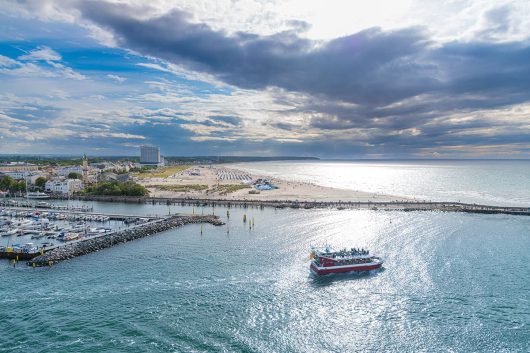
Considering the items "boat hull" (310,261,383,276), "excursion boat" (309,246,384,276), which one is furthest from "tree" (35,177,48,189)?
"boat hull" (310,261,383,276)

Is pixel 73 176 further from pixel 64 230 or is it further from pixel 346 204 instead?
pixel 346 204

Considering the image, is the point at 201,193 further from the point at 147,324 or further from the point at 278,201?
the point at 147,324

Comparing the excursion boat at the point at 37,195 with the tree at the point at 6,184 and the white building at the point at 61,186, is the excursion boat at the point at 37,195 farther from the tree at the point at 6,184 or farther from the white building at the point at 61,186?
the tree at the point at 6,184

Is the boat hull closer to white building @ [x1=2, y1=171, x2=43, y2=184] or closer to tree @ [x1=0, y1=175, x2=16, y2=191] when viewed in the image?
tree @ [x1=0, y1=175, x2=16, y2=191]

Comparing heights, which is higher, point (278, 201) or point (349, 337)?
point (278, 201)

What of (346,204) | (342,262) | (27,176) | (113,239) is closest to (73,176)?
(27,176)

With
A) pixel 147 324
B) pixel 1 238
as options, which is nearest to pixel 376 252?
pixel 147 324
